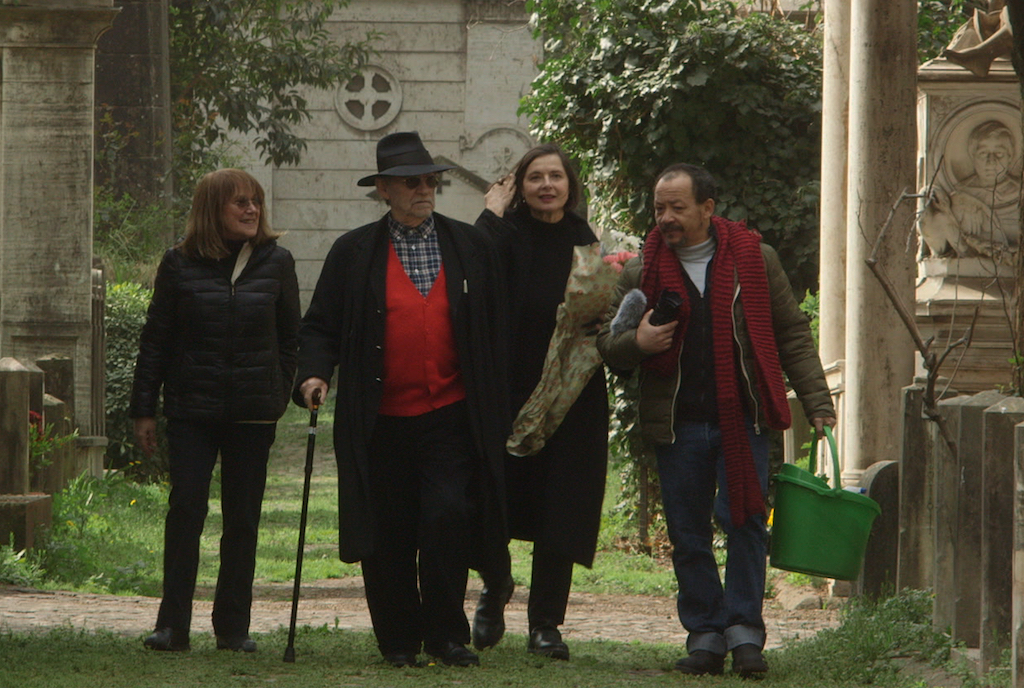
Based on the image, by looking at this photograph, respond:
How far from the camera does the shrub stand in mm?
14961

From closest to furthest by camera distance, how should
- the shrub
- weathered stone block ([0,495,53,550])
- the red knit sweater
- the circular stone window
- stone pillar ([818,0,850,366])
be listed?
the red knit sweater → weathered stone block ([0,495,53,550]) → stone pillar ([818,0,850,366]) → the shrub → the circular stone window

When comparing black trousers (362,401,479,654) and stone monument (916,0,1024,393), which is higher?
stone monument (916,0,1024,393)

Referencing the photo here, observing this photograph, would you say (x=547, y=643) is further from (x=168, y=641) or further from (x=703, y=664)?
(x=168, y=641)

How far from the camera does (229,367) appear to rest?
617cm

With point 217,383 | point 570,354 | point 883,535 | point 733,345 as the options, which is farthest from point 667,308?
point 883,535

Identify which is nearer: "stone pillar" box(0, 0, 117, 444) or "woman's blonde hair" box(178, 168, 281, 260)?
"woman's blonde hair" box(178, 168, 281, 260)

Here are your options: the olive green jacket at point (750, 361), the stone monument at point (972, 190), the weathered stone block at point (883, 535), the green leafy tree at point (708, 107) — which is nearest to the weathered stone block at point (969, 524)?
the olive green jacket at point (750, 361)

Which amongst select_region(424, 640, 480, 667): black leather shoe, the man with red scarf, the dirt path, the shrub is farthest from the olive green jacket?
the shrub

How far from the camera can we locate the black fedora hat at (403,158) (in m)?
5.86

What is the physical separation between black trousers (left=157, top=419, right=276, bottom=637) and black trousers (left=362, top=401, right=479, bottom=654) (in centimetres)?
66

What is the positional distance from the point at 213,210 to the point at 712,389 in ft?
6.73

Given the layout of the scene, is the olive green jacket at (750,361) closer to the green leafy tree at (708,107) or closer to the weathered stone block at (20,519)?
the weathered stone block at (20,519)

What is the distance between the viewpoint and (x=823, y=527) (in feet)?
18.5

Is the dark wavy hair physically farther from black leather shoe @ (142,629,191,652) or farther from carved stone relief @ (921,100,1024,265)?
carved stone relief @ (921,100,1024,265)
